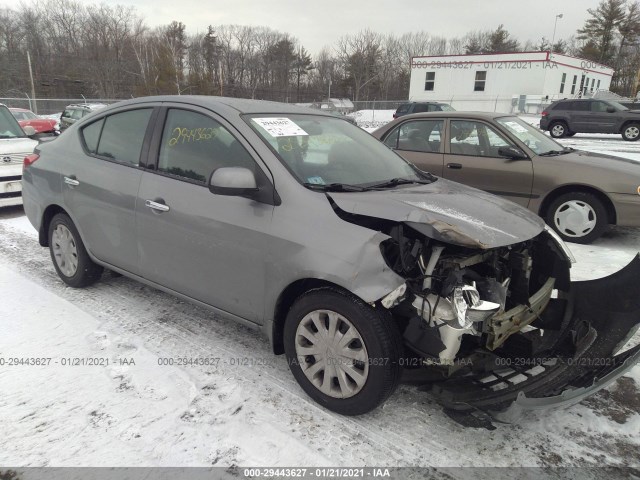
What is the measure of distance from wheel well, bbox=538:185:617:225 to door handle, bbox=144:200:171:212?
4.85 metres

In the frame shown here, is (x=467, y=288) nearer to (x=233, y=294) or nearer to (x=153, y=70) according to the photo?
(x=233, y=294)

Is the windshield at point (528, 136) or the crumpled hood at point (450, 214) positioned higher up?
the windshield at point (528, 136)

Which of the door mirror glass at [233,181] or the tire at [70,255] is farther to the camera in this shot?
the tire at [70,255]

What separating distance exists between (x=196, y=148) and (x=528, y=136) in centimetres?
490

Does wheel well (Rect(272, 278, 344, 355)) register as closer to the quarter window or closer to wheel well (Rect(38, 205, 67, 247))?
the quarter window

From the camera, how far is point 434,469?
89.3 inches

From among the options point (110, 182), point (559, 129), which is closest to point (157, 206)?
point (110, 182)

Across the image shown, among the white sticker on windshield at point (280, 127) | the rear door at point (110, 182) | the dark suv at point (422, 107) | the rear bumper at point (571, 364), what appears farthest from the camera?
the dark suv at point (422, 107)

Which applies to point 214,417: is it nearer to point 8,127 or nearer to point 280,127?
point 280,127

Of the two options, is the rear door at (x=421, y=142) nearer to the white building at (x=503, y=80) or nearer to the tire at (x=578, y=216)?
the tire at (x=578, y=216)

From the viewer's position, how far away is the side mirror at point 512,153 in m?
5.87

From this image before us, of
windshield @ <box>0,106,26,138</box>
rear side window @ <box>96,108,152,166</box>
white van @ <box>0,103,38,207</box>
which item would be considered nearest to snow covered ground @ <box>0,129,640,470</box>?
rear side window @ <box>96,108,152,166</box>

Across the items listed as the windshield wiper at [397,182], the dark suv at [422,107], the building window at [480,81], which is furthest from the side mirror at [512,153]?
the building window at [480,81]

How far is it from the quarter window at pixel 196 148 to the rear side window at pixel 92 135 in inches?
37.7
